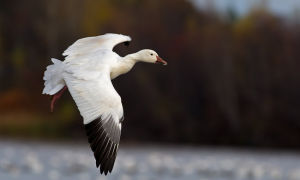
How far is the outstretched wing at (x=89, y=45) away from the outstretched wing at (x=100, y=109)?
61 centimetres

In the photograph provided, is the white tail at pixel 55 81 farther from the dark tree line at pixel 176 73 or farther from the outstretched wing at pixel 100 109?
the dark tree line at pixel 176 73

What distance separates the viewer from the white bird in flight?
665cm

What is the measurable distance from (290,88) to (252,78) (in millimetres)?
1780

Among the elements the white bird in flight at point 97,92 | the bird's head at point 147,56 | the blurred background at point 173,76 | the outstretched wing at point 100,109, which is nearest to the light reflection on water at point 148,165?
the blurred background at point 173,76

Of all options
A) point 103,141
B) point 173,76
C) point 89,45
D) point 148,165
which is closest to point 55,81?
point 89,45

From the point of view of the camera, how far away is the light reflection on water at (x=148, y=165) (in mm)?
16844

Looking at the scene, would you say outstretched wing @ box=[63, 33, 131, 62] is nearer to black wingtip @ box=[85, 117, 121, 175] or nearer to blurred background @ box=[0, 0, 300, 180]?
black wingtip @ box=[85, 117, 121, 175]

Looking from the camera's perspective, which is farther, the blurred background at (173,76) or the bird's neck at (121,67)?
the blurred background at (173,76)

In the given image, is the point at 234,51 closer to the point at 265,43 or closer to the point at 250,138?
the point at 265,43

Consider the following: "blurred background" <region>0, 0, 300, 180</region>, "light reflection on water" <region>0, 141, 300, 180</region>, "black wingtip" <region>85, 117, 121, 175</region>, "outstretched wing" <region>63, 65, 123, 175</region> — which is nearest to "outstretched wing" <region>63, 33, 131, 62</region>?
"outstretched wing" <region>63, 65, 123, 175</region>

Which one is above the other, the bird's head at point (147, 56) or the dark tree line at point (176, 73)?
the bird's head at point (147, 56)

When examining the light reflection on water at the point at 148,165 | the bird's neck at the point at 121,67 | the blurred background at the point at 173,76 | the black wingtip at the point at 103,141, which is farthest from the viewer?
the blurred background at the point at 173,76

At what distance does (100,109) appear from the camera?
6820 millimetres

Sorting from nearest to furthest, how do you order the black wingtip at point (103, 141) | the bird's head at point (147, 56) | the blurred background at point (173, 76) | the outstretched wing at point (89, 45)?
the black wingtip at point (103, 141), the outstretched wing at point (89, 45), the bird's head at point (147, 56), the blurred background at point (173, 76)
